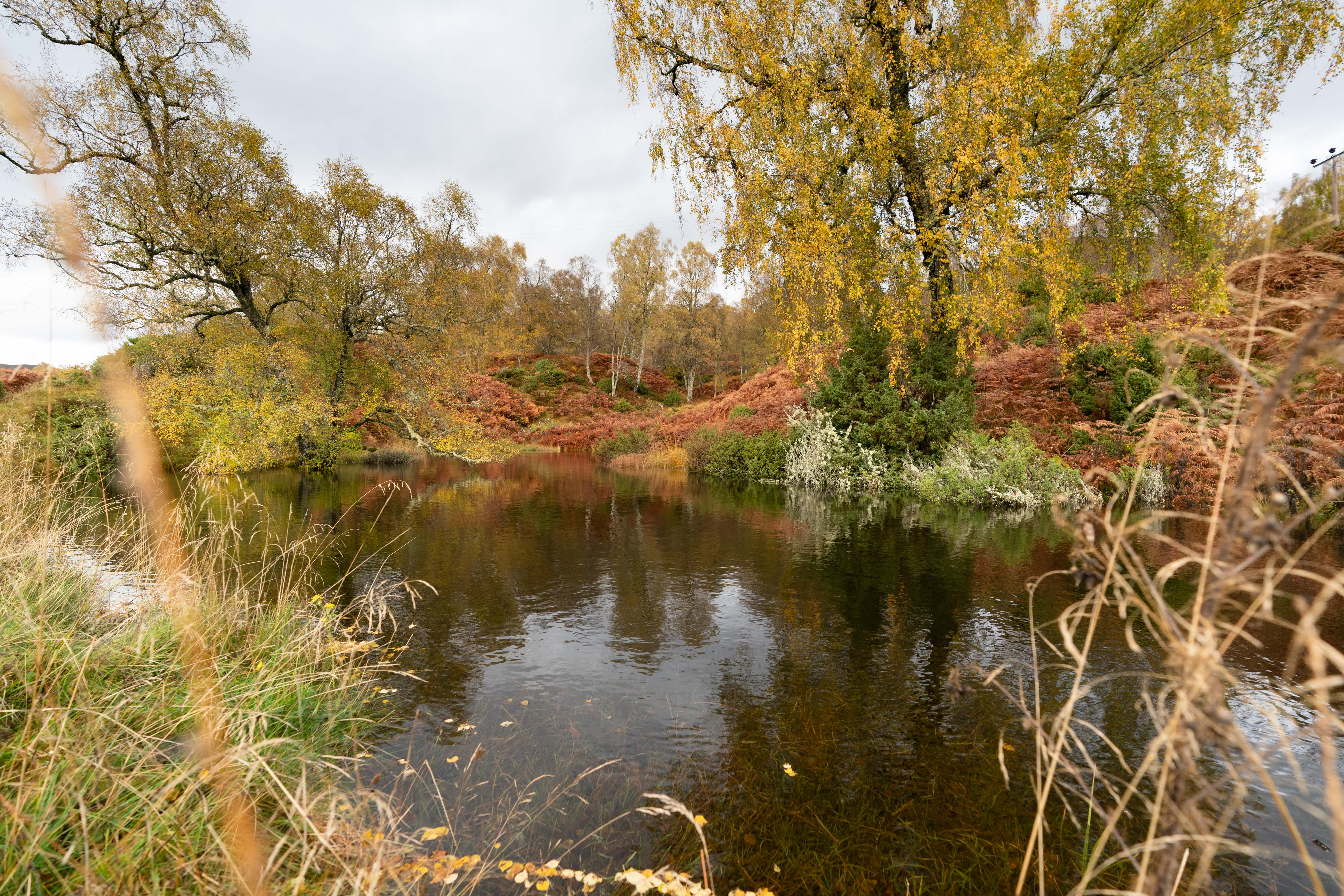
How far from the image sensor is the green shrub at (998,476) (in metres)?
10.4

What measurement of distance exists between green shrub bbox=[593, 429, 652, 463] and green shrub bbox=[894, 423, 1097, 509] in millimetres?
12157

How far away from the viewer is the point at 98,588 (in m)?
4.13

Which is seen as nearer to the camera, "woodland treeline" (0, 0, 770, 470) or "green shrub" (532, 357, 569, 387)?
"woodland treeline" (0, 0, 770, 470)

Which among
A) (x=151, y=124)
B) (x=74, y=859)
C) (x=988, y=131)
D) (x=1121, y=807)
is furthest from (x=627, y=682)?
(x=151, y=124)

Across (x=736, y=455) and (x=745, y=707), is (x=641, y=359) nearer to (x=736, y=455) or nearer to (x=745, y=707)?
(x=736, y=455)

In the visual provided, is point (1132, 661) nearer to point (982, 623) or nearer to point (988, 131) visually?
point (982, 623)

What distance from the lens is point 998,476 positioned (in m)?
10.7

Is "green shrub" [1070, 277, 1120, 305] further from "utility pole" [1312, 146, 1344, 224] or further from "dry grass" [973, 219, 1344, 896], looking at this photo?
"dry grass" [973, 219, 1344, 896]

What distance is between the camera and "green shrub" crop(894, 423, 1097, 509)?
408 inches

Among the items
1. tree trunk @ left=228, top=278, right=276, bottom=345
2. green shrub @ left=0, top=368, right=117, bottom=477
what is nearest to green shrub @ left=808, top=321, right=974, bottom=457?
tree trunk @ left=228, top=278, right=276, bottom=345

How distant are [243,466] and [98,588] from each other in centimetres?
1176

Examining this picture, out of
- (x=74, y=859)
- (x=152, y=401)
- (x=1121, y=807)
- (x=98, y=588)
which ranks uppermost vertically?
(x=152, y=401)

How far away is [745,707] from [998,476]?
878 centimetres

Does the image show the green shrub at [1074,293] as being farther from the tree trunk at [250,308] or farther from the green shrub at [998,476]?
the tree trunk at [250,308]
